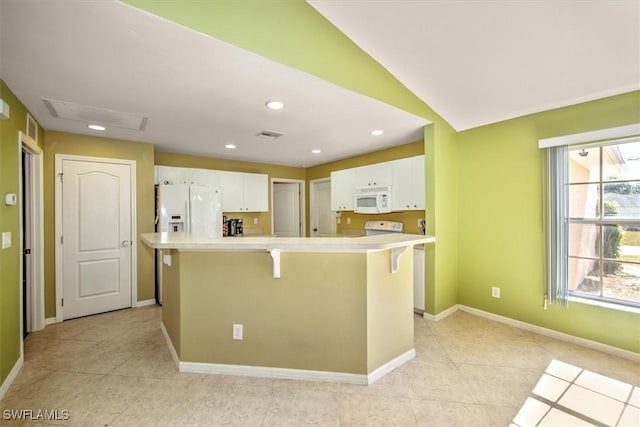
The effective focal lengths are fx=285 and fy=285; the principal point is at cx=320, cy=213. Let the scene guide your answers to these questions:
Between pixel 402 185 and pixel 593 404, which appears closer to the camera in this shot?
pixel 593 404

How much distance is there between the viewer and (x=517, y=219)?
3.17 metres

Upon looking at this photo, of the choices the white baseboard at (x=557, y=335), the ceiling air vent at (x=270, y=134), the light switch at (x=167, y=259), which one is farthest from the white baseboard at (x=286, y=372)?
the ceiling air vent at (x=270, y=134)

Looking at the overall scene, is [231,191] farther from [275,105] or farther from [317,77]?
[317,77]

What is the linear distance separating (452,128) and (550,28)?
1602 millimetres

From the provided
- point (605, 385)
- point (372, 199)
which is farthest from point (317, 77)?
point (605, 385)

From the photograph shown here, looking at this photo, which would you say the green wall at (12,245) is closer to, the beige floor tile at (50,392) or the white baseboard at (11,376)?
the white baseboard at (11,376)

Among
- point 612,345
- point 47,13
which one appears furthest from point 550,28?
point 47,13

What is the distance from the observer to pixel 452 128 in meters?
3.60

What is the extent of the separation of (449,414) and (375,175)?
302 cm

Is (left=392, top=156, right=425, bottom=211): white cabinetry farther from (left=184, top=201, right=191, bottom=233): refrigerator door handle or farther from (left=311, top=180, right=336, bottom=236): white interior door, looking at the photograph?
(left=184, top=201, right=191, bottom=233): refrigerator door handle

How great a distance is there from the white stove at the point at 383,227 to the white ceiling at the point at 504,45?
192 centimetres

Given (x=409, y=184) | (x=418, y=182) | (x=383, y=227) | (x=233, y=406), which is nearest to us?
(x=233, y=406)

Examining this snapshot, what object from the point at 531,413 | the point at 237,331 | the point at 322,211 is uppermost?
the point at 322,211

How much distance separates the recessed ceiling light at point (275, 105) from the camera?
2.51 metres
